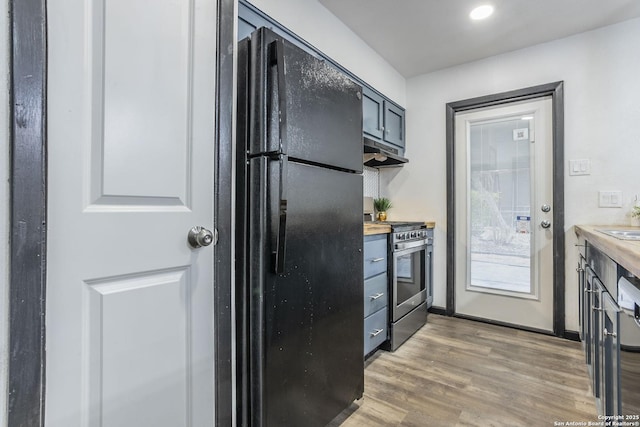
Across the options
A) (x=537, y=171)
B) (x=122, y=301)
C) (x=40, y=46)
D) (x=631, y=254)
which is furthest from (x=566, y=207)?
(x=40, y=46)

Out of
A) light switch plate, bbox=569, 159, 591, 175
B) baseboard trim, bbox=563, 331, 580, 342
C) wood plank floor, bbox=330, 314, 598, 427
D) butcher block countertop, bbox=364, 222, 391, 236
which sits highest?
light switch plate, bbox=569, 159, 591, 175

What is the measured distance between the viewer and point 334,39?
2.31 meters

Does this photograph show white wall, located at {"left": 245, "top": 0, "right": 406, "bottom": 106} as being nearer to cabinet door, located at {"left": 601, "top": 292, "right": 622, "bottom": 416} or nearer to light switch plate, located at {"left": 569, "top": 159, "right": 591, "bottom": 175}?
light switch plate, located at {"left": 569, "top": 159, "right": 591, "bottom": 175}

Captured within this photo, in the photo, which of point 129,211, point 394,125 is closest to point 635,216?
point 394,125

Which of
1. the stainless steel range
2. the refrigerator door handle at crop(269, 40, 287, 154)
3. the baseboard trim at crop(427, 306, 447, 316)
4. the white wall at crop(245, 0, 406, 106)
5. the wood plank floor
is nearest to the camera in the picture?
the refrigerator door handle at crop(269, 40, 287, 154)

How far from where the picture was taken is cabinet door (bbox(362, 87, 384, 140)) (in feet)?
8.61

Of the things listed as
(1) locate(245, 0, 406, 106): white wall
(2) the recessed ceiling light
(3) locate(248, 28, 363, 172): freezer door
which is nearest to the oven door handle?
(3) locate(248, 28, 363, 172): freezer door

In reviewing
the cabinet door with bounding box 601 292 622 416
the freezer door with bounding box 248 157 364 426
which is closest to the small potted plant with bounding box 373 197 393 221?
the freezer door with bounding box 248 157 364 426

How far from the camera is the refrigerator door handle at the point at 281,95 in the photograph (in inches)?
46.7

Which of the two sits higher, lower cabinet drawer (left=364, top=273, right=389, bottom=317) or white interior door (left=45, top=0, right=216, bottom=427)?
white interior door (left=45, top=0, right=216, bottom=427)

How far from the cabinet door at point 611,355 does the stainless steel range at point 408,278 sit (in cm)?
122

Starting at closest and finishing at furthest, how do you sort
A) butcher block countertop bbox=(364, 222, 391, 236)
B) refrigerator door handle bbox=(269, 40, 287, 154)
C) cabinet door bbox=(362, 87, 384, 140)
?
refrigerator door handle bbox=(269, 40, 287, 154) < butcher block countertop bbox=(364, 222, 391, 236) < cabinet door bbox=(362, 87, 384, 140)

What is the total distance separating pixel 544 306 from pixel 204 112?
9.88 feet

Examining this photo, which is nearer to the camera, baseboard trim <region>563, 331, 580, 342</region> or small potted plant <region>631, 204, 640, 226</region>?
small potted plant <region>631, 204, 640, 226</region>
